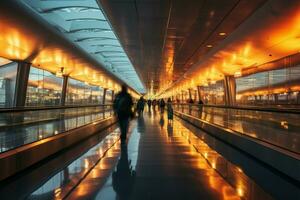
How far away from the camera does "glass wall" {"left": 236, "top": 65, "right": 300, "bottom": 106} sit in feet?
57.2

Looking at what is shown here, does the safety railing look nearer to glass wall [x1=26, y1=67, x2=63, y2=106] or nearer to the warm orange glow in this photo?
the warm orange glow

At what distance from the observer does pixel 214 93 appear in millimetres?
39969

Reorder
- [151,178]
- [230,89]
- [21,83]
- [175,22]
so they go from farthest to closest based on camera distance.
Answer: [230,89], [21,83], [175,22], [151,178]

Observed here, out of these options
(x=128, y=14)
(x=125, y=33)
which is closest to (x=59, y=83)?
(x=125, y=33)

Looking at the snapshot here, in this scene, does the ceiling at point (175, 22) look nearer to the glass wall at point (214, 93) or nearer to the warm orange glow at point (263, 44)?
the warm orange glow at point (263, 44)

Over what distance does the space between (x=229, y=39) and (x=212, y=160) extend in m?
9.36

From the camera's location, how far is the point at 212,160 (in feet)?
27.2

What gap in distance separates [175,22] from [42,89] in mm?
21544

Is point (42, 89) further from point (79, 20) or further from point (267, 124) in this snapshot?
point (267, 124)

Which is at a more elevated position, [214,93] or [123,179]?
[214,93]

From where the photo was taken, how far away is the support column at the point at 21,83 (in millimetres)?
22266

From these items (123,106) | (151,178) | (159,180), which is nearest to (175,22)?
(123,106)

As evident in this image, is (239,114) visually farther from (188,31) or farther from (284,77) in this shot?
(284,77)

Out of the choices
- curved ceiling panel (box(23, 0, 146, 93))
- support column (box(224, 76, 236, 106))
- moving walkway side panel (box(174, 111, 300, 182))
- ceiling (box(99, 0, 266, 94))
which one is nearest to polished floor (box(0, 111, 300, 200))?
moving walkway side panel (box(174, 111, 300, 182))
